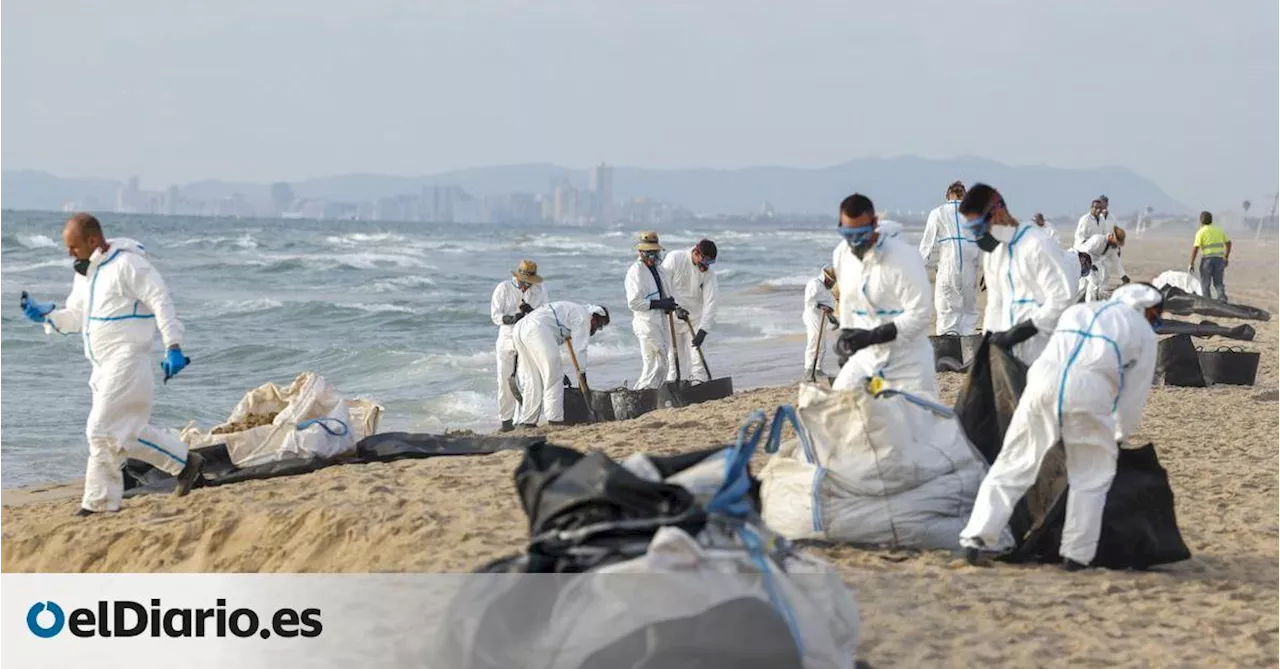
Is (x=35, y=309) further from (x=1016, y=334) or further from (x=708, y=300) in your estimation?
(x=708, y=300)

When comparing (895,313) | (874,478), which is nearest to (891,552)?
(874,478)

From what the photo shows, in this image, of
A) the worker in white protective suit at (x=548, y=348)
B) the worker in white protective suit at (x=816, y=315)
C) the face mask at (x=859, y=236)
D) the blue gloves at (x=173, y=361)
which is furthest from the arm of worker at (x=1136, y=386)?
the worker in white protective suit at (x=816, y=315)

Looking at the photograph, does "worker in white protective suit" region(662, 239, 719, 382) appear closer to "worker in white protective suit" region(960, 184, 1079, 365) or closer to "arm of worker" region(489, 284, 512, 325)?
"arm of worker" region(489, 284, 512, 325)

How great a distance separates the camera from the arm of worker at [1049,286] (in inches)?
276

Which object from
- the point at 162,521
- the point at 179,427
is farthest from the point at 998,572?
the point at 179,427

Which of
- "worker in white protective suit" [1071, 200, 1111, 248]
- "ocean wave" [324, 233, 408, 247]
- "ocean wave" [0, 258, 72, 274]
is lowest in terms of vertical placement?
"ocean wave" [324, 233, 408, 247]

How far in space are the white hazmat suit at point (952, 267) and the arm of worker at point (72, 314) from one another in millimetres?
7518

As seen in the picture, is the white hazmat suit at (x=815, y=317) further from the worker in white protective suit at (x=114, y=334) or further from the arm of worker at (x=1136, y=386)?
→ the arm of worker at (x=1136, y=386)

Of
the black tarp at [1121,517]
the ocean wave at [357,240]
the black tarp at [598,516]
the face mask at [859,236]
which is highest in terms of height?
the face mask at [859,236]

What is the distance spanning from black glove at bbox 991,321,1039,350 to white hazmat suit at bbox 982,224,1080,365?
0.26ft

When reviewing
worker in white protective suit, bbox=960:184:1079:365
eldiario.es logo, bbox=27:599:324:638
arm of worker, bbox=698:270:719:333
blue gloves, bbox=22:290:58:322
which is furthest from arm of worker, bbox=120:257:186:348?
arm of worker, bbox=698:270:719:333

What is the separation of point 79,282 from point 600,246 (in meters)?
68.3

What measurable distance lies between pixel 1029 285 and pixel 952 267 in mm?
6167

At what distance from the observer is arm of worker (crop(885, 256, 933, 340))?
715 cm
